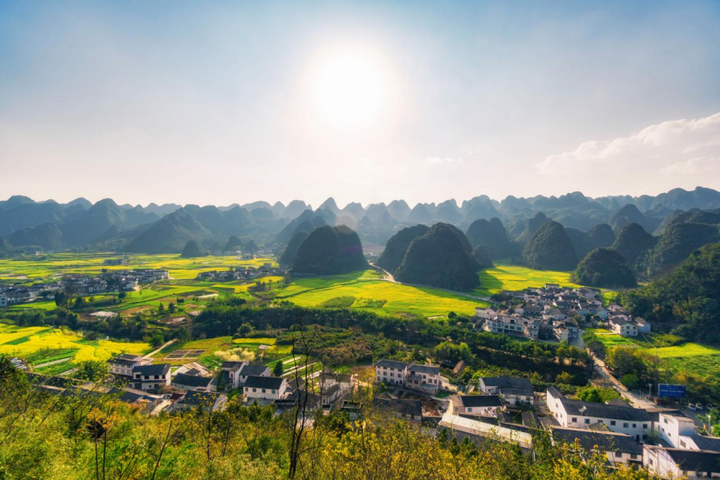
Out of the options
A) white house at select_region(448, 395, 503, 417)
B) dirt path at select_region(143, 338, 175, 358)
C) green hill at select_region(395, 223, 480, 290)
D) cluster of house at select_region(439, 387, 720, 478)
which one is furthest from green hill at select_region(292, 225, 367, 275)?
cluster of house at select_region(439, 387, 720, 478)

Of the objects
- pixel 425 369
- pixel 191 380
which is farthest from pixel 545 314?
pixel 191 380

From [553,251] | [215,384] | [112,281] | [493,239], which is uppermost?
[493,239]

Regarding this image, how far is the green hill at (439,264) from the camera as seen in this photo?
2419 inches

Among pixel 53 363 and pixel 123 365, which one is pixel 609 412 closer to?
pixel 123 365

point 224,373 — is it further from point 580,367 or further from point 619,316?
point 619,316

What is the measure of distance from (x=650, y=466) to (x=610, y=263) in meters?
59.9

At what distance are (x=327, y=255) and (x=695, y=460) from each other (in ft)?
225

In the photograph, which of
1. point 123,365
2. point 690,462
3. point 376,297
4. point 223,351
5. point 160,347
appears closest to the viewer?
point 690,462

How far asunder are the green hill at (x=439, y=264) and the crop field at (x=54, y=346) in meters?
48.8

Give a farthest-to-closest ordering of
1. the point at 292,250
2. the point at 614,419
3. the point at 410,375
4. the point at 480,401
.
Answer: the point at 292,250
the point at 410,375
the point at 480,401
the point at 614,419

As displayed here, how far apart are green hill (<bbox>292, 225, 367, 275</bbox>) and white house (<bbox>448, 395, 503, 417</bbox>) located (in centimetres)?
5689

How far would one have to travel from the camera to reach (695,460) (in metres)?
14.8

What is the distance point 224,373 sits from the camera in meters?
24.7

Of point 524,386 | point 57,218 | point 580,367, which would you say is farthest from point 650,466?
point 57,218
